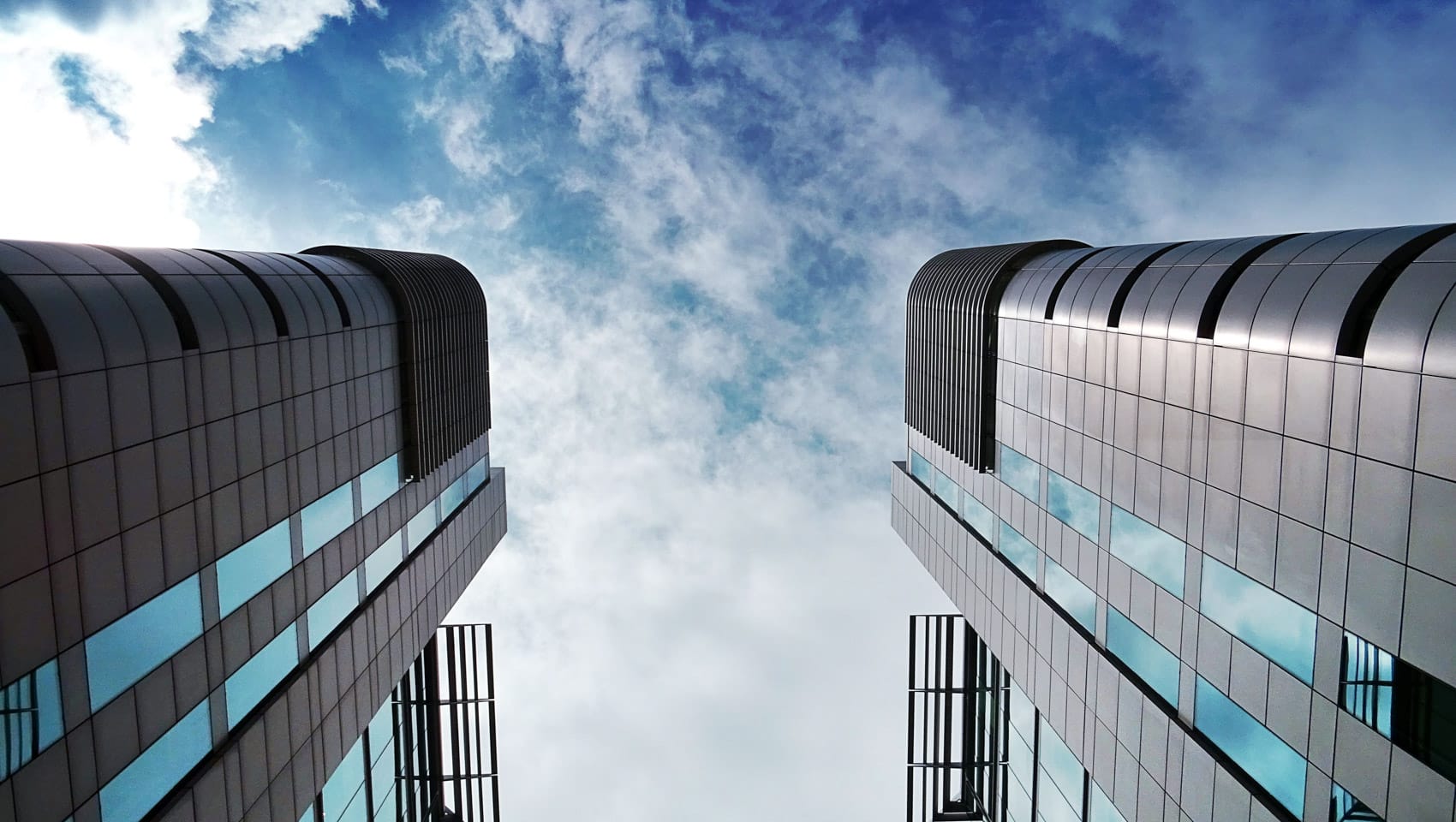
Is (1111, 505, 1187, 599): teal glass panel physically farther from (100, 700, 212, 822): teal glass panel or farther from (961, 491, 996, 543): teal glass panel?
(100, 700, 212, 822): teal glass panel

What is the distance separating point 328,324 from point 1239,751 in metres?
27.9

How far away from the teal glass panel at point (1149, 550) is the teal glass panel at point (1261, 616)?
113 centimetres

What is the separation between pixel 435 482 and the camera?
34.0 m

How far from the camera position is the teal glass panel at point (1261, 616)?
627 inches

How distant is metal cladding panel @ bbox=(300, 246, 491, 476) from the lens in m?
30.7

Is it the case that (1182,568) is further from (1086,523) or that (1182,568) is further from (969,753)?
(969,753)

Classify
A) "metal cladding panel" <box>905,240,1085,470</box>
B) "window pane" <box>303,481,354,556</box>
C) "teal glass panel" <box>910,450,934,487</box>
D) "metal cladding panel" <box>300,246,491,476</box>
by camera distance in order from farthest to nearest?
"teal glass panel" <box>910,450,934,487</box>
"metal cladding panel" <box>905,240,1085,470</box>
"metal cladding panel" <box>300,246,491,476</box>
"window pane" <box>303,481,354,556</box>

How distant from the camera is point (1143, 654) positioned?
21.9 m

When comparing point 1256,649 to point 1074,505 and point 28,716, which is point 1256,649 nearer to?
point 1074,505

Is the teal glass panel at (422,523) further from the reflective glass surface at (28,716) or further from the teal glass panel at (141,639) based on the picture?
the reflective glass surface at (28,716)

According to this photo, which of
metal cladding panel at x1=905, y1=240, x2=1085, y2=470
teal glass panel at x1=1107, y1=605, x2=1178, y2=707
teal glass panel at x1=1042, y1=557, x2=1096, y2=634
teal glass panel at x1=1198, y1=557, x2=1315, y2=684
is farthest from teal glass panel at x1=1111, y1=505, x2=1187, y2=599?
metal cladding panel at x1=905, y1=240, x2=1085, y2=470

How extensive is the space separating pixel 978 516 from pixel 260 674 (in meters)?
29.0

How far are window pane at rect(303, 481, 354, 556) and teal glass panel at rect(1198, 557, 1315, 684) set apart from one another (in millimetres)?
24700

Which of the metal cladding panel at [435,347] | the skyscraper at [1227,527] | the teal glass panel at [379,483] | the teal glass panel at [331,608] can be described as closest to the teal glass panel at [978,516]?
the skyscraper at [1227,527]
